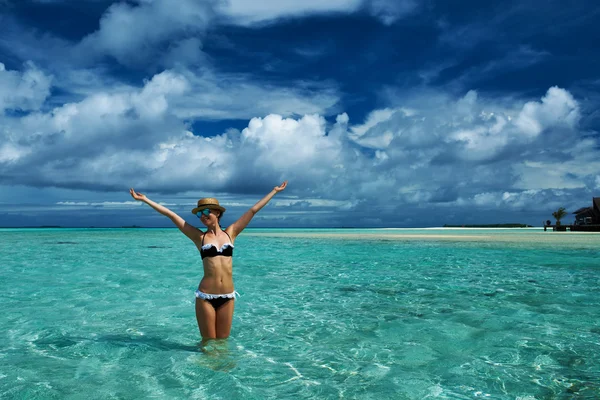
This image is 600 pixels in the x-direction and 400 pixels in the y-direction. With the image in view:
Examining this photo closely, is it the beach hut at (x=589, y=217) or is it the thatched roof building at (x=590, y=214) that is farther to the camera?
the thatched roof building at (x=590, y=214)

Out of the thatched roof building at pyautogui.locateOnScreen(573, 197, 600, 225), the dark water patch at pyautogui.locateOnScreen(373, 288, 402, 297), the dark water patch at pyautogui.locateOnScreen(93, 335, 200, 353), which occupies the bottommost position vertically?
the dark water patch at pyautogui.locateOnScreen(93, 335, 200, 353)

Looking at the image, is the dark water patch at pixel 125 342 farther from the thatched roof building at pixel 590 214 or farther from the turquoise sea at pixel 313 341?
the thatched roof building at pixel 590 214

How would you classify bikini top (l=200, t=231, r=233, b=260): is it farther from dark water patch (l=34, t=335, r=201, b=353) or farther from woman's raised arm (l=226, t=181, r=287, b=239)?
dark water patch (l=34, t=335, r=201, b=353)

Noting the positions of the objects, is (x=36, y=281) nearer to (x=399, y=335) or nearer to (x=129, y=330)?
(x=129, y=330)

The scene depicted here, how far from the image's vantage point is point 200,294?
675 centimetres

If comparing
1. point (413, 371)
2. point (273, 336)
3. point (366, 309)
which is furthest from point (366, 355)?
point (366, 309)

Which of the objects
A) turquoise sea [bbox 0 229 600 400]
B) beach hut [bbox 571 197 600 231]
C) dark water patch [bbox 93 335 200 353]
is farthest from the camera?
beach hut [bbox 571 197 600 231]

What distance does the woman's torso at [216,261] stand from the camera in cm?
661

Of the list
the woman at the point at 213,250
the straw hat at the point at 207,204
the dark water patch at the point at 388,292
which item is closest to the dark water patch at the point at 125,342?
the woman at the point at 213,250

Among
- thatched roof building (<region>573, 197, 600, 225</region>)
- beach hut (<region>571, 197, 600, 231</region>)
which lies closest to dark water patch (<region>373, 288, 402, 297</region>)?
beach hut (<region>571, 197, 600, 231</region>)

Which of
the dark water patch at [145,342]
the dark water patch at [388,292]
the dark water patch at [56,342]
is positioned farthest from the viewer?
the dark water patch at [388,292]

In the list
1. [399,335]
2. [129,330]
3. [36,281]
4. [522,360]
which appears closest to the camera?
[522,360]

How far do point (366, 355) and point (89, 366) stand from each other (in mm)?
4480

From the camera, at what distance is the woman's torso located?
21.7 feet
